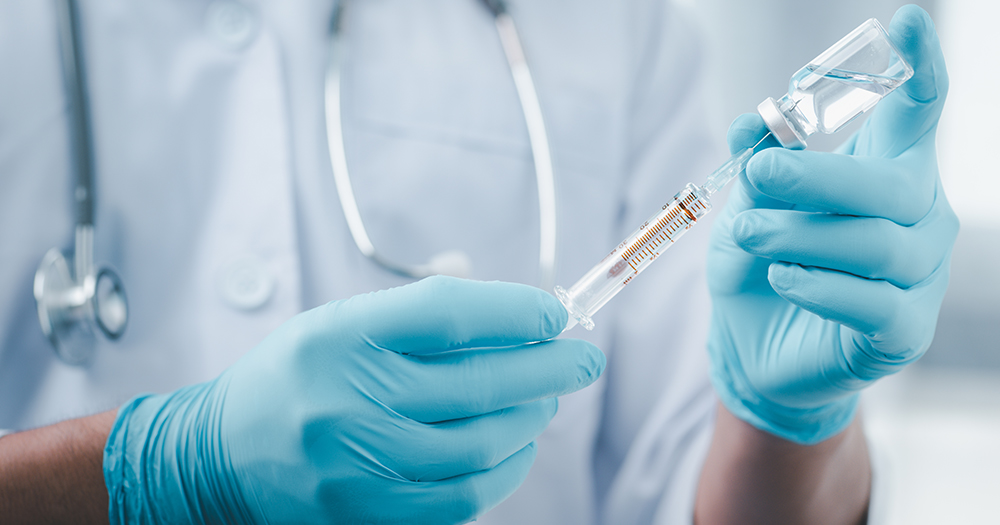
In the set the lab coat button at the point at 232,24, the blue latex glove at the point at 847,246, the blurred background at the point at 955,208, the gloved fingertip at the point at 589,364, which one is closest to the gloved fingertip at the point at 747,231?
the blue latex glove at the point at 847,246

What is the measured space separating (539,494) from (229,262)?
1.78ft

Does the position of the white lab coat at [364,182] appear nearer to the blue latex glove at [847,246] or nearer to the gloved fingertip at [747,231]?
the blue latex glove at [847,246]

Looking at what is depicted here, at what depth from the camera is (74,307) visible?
67 centimetres

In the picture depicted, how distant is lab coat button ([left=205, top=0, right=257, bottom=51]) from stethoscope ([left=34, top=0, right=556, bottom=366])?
0.11 m

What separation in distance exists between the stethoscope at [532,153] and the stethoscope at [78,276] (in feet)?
0.95

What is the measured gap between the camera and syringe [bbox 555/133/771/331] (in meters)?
0.57

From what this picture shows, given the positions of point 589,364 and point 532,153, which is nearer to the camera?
point 589,364

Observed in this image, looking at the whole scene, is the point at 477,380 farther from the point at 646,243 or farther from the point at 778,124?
the point at 778,124

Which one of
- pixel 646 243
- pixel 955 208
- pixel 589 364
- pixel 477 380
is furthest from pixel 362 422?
pixel 955 208

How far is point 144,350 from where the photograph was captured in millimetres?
761

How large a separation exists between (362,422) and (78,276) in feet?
1.35

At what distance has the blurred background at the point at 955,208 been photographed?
1383mm

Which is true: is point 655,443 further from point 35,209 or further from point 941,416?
point 941,416

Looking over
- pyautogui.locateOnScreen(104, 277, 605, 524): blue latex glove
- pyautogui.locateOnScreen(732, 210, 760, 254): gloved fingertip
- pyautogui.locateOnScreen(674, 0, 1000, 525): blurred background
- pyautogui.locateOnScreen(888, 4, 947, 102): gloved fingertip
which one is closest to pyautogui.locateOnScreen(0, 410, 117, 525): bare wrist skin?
pyautogui.locateOnScreen(104, 277, 605, 524): blue latex glove
